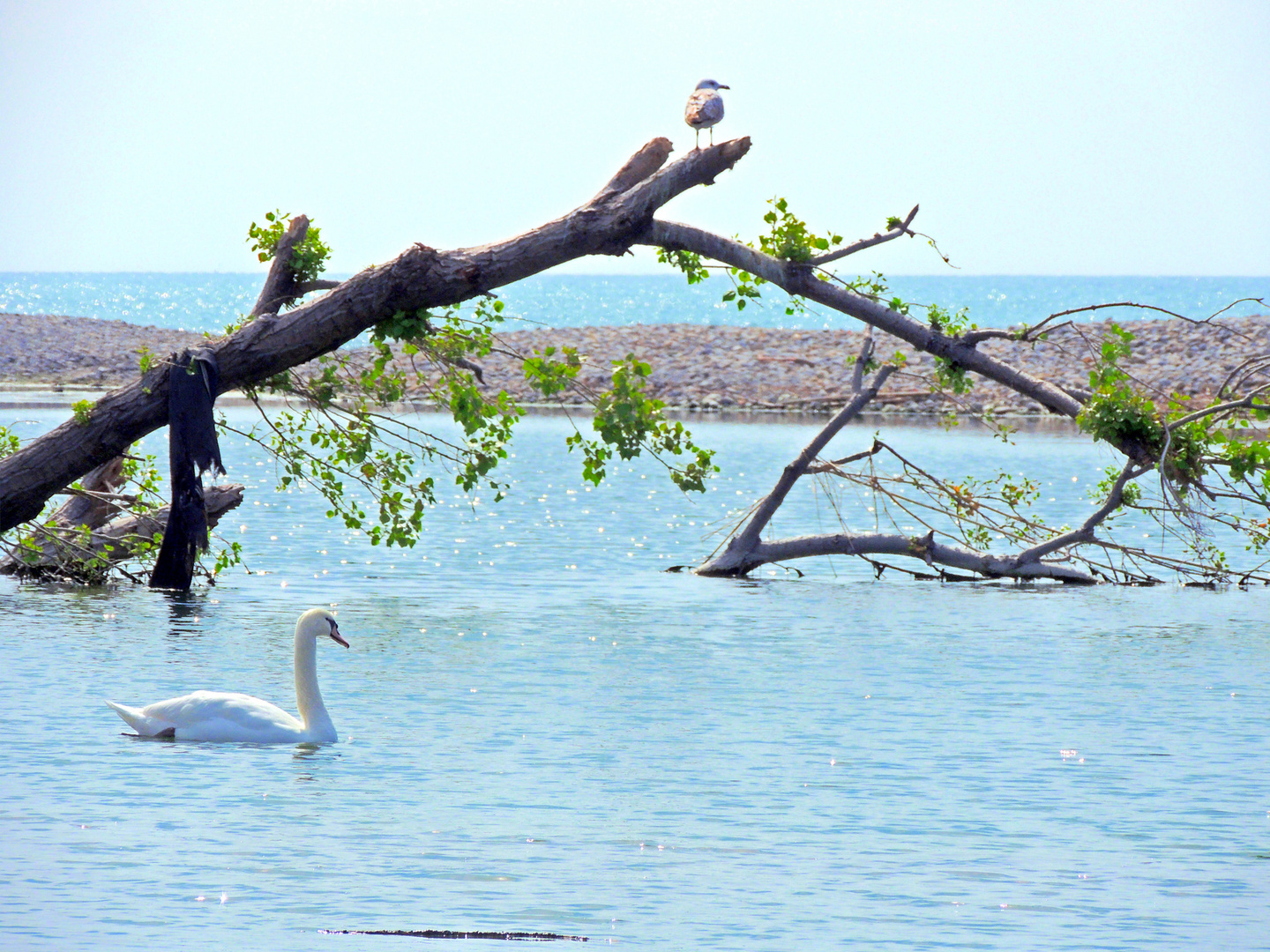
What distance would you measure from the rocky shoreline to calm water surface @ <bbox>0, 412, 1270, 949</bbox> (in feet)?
112

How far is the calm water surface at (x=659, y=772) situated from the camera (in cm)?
882

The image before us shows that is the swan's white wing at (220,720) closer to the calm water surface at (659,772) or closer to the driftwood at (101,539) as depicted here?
the calm water surface at (659,772)

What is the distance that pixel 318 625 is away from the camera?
13.9 meters

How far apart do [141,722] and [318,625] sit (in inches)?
68.5

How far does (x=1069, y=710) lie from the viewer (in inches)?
562

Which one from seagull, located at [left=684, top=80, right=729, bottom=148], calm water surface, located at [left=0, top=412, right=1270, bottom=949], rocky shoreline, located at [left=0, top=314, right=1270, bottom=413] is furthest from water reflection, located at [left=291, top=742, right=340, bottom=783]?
rocky shoreline, located at [left=0, top=314, right=1270, bottom=413]

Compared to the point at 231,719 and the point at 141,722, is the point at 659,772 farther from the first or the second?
the point at 141,722

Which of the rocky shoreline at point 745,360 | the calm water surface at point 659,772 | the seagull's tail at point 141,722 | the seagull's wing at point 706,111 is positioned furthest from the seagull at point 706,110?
the rocky shoreline at point 745,360

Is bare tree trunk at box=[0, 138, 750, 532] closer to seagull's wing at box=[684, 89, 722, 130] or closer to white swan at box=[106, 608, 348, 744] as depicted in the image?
seagull's wing at box=[684, 89, 722, 130]

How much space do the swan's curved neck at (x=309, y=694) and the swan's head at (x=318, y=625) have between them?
0.93ft

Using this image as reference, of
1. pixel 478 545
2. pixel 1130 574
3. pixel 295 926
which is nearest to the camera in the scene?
pixel 295 926

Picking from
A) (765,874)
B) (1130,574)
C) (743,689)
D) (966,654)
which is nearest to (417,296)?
(743,689)

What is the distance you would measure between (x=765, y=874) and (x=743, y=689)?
5436 mm

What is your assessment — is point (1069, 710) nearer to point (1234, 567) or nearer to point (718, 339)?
point (1234, 567)
